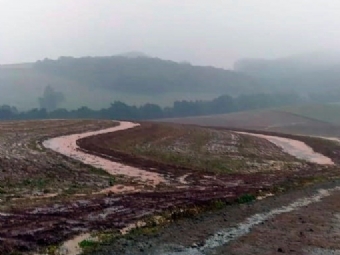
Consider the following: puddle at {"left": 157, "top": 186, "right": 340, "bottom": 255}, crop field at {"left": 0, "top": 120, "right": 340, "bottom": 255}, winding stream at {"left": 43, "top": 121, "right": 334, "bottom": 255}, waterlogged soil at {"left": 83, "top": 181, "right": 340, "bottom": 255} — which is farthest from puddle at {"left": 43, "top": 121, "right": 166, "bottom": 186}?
waterlogged soil at {"left": 83, "top": 181, "right": 340, "bottom": 255}

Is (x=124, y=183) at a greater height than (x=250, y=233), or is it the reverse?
(x=250, y=233)

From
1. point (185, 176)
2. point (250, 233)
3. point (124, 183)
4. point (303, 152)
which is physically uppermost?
point (250, 233)

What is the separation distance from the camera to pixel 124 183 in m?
48.2

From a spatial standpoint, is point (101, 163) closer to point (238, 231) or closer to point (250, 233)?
point (238, 231)

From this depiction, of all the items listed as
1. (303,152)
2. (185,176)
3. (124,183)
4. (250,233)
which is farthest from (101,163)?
(303,152)

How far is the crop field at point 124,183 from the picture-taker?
27.0 metres

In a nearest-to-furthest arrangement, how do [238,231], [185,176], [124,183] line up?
[238,231] → [124,183] → [185,176]

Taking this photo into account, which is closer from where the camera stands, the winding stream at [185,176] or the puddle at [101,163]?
the winding stream at [185,176]

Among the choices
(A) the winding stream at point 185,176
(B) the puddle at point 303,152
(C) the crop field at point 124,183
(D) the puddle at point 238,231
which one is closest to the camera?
(D) the puddle at point 238,231

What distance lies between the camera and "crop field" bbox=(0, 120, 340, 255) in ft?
88.6

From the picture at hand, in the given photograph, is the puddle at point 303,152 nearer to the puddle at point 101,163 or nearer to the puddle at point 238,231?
the puddle at point 101,163

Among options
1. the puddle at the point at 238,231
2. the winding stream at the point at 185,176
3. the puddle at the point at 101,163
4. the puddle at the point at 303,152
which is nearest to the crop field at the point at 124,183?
the puddle at the point at 101,163

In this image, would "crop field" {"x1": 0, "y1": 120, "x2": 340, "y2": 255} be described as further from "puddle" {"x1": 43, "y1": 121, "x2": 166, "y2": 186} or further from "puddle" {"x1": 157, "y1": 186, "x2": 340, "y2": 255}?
"puddle" {"x1": 157, "y1": 186, "x2": 340, "y2": 255}

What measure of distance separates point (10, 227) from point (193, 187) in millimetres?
22974
